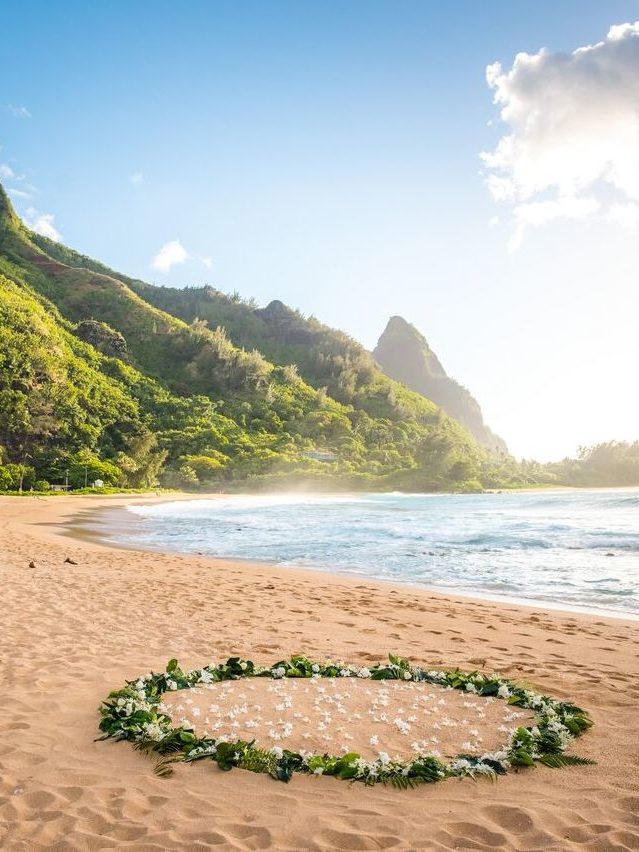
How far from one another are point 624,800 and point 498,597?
877 cm

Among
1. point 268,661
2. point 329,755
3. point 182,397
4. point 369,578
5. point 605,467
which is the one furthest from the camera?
point 605,467

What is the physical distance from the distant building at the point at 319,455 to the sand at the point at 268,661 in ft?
288

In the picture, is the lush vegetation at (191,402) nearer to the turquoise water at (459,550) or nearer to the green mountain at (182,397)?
the green mountain at (182,397)

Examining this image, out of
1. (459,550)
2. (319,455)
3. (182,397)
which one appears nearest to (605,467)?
(319,455)

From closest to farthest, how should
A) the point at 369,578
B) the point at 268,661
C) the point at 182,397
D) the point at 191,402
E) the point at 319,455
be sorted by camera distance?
the point at 268,661
the point at 369,578
the point at 319,455
the point at 191,402
the point at 182,397

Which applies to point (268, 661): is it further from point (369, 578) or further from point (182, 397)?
point (182, 397)

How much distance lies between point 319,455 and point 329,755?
98500 mm

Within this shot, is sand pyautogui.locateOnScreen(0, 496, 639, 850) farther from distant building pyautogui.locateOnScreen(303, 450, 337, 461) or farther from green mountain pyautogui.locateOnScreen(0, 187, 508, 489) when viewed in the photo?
distant building pyautogui.locateOnScreen(303, 450, 337, 461)

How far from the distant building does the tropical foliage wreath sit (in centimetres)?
9291

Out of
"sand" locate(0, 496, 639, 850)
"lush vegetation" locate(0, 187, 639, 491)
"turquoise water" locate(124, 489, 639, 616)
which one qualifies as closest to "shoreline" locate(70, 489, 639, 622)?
"turquoise water" locate(124, 489, 639, 616)

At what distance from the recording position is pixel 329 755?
13.7 ft

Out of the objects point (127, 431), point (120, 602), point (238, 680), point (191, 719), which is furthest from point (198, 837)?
point (127, 431)

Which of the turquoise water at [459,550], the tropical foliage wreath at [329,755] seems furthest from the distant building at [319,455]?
the tropical foliage wreath at [329,755]

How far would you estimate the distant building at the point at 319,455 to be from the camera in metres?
101
